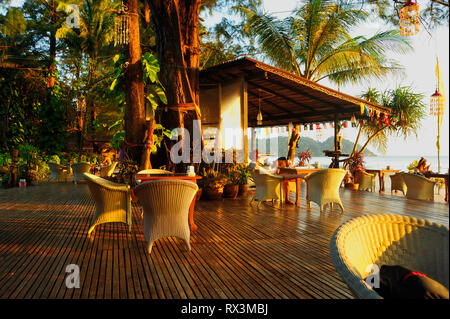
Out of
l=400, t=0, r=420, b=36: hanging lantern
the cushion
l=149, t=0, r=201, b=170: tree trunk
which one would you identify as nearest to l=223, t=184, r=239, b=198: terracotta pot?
l=149, t=0, r=201, b=170: tree trunk

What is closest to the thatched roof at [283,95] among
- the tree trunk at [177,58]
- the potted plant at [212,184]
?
the tree trunk at [177,58]

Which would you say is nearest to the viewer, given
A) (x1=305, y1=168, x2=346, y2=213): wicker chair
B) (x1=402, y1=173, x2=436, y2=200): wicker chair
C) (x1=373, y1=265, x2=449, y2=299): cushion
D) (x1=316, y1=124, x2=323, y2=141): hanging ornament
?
(x1=373, y1=265, x2=449, y2=299): cushion

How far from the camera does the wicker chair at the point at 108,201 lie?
3.75 m

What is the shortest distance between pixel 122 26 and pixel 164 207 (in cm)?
502

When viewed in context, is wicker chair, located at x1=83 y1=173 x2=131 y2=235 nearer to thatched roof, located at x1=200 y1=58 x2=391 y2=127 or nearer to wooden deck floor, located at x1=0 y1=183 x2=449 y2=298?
wooden deck floor, located at x1=0 y1=183 x2=449 y2=298

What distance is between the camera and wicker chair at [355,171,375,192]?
345 inches

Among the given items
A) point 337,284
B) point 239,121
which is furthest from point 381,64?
point 337,284

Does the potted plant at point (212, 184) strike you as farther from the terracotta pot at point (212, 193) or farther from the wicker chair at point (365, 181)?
the wicker chair at point (365, 181)

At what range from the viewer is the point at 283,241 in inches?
137

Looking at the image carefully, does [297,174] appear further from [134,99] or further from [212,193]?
[134,99]

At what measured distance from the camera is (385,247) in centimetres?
145

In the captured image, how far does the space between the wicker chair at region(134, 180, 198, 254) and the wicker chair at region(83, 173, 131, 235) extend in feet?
2.66

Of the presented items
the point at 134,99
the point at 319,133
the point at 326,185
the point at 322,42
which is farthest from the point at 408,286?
the point at 319,133
